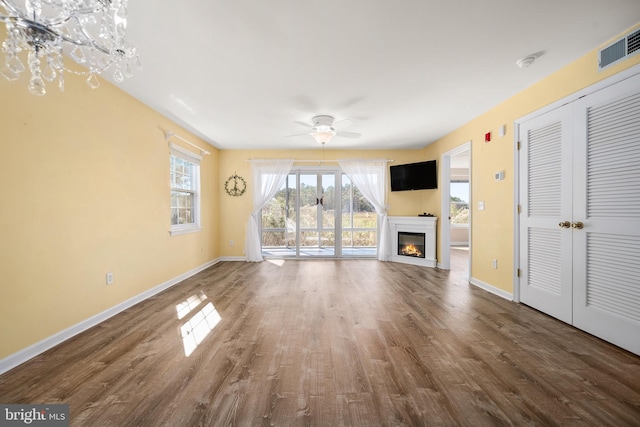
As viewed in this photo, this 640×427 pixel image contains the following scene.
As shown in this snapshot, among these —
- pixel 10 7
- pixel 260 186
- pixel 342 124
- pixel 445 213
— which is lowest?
pixel 445 213

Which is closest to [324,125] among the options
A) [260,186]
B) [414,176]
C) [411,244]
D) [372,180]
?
[372,180]

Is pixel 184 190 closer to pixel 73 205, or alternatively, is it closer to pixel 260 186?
pixel 260 186

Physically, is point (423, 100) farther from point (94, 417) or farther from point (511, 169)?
point (94, 417)

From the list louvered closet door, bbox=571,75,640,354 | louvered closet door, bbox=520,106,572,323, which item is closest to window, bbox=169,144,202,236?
louvered closet door, bbox=520,106,572,323

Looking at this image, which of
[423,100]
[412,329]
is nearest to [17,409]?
[412,329]

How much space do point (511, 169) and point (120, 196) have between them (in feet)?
15.7

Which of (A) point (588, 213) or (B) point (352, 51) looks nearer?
(B) point (352, 51)

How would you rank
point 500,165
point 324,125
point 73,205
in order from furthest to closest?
A: point 324,125, point 500,165, point 73,205

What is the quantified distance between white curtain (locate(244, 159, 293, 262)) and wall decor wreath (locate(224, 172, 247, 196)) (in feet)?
0.93

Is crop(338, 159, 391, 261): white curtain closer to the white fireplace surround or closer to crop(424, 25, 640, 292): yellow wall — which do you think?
the white fireplace surround

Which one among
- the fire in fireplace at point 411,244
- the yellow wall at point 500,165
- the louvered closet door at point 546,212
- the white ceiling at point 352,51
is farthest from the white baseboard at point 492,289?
the white ceiling at point 352,51

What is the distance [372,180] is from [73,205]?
4895 mm

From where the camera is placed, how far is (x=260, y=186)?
5637 millimetres

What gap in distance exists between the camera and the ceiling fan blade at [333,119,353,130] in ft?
12.6
